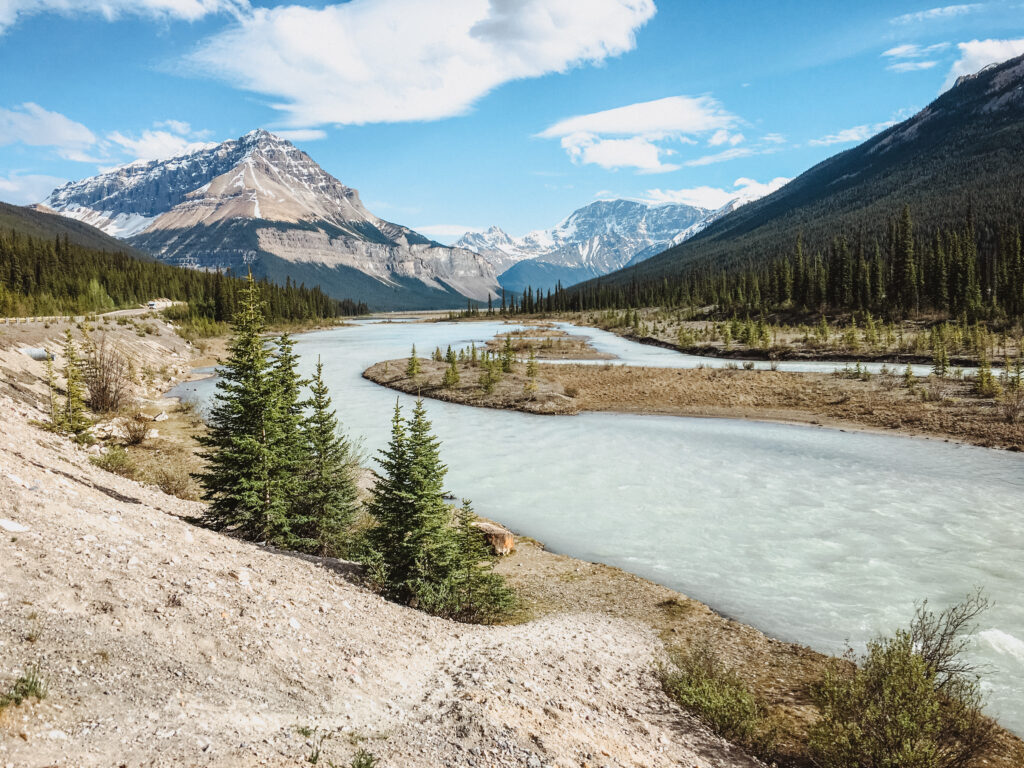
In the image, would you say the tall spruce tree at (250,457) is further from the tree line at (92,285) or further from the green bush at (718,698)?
the tree line at (92,285)

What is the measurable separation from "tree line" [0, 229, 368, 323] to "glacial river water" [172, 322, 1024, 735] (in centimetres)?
5408

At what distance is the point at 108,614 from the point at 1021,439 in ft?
127

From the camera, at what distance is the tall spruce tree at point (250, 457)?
540 inches

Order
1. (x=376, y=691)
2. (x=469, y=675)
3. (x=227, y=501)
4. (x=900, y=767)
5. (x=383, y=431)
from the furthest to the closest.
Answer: (x=383, y=431) < (x=227, y=501) < (x=469, y=675) < (x=376, y=691) < (x=900, y=767)

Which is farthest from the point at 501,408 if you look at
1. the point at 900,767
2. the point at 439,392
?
the point at 900,767

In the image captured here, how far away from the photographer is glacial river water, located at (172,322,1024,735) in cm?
1428

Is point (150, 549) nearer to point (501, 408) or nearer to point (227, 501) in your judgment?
point (227, 501)

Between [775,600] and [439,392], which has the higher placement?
[439,392]

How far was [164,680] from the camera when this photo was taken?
661 centimetres

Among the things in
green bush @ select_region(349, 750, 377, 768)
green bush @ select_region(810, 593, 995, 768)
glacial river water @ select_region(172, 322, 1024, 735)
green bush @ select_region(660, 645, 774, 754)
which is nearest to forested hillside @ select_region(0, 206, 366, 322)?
glacial river water @ select_region(172, 322, 1024, 735)

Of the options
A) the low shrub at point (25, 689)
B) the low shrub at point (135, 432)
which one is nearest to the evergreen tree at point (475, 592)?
the low shrub at point (25, 689)

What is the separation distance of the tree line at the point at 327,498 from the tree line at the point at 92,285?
59248 mm

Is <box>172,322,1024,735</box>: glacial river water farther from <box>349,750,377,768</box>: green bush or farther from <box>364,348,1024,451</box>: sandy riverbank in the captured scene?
<box>349,750,377,768</box>: green bush

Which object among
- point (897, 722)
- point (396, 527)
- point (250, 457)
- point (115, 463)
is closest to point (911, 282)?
point (897, 722)
